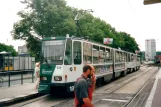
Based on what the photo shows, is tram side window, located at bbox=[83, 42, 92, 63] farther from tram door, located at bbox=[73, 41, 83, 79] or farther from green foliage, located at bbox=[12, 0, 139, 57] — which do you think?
green foliage, located at bbox=[12, 0, 139, 57]

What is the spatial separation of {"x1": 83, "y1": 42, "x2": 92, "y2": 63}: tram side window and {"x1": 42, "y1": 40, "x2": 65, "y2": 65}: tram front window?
1.87 metres

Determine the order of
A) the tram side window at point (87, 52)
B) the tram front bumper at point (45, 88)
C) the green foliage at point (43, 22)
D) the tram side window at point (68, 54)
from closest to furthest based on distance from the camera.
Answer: the tram front bumper at point (45, 88), the tram side window at point (68, 54), the tram side window at point (87, 52), the green foliage at point (43, 22)

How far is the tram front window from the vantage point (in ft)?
38.0

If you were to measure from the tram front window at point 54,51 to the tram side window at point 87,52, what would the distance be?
1.87 meters

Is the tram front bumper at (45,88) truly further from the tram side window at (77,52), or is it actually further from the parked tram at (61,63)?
the tram side window at (77,52)

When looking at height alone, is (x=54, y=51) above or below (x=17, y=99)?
above

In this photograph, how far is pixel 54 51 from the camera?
464 inches

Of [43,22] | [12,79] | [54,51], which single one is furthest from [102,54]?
[43,22]

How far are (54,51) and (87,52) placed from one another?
8.59ft

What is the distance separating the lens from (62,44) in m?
11.8

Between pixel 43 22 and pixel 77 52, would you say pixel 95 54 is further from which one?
pixel 43 22

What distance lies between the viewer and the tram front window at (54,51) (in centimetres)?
1158

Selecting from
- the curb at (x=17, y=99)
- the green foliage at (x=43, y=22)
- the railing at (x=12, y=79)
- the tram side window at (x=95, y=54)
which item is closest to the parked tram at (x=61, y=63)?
the curb at (x=17, y=99)

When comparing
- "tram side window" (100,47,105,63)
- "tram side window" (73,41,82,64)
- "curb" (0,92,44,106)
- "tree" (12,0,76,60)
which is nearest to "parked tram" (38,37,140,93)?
"tram side window" (73,41,82,64)
